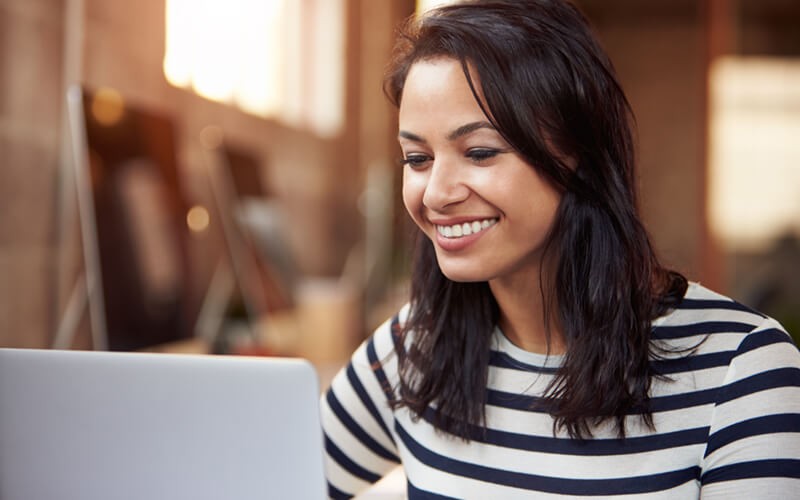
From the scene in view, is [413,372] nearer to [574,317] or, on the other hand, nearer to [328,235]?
[574,317]

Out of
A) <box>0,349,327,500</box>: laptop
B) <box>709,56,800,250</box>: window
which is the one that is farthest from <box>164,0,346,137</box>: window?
<box>709,56,800,250</box>: window

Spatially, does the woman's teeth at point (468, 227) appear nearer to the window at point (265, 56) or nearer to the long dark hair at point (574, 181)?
the long dark hair at point (574, 181)

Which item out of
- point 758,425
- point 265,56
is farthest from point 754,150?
point 758,425

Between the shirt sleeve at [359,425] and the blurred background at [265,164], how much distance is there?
0.47 meters

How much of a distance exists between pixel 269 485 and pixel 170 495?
90 mm

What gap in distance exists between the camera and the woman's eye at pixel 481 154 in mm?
1078

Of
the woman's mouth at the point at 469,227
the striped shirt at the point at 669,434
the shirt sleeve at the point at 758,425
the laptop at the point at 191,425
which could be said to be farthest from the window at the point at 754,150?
the laptop at the point at 191,425

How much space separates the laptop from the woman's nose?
14.8 inches

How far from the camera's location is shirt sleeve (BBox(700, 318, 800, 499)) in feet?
3.36

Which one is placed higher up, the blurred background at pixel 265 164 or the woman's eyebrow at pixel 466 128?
the woman's eyebrow at pixel 466 128

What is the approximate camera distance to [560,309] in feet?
3.92

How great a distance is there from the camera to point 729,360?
1110 millimetres

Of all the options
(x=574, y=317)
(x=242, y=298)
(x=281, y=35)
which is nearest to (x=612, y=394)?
(x=574, y=317)

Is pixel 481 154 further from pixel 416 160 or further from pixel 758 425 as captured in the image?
pixel 758 425
